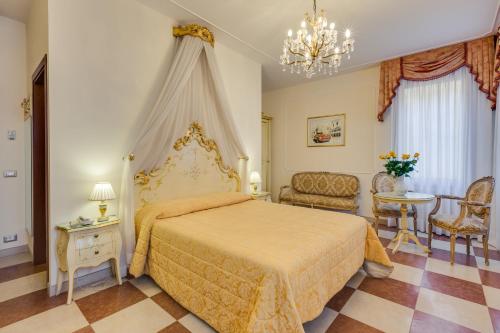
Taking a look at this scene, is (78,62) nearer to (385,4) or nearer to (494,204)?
(385,4)

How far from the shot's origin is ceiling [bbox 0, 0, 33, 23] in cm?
277

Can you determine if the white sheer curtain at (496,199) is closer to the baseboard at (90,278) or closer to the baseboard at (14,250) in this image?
the baseboard at (90,278)

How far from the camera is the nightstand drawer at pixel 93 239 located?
2.17 meters

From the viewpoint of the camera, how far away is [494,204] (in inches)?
135

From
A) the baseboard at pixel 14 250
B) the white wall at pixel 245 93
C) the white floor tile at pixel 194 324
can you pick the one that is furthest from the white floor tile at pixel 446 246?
the baseboard at pixel 14 250

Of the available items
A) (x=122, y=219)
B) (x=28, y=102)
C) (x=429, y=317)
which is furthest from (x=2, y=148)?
(x=429, y=317)

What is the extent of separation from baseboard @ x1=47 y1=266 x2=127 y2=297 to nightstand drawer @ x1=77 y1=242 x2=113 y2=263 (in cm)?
34

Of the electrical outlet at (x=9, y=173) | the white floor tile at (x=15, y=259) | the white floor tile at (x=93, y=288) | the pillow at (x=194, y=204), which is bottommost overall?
the white floor tile at (x=93, y=288)

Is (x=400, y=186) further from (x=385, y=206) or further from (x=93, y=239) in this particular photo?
(x=93, y=239)

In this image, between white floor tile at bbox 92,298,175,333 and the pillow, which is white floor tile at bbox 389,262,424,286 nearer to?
the pillow

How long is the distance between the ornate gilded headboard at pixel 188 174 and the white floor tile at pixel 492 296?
317 centimetres

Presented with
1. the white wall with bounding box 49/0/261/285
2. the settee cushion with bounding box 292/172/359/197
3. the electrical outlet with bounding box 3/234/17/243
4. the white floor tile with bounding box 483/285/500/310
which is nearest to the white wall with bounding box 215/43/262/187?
the white wall with bounding box 49/0/261/285

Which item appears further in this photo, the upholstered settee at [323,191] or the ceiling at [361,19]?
the upholstered settee at [323,191]

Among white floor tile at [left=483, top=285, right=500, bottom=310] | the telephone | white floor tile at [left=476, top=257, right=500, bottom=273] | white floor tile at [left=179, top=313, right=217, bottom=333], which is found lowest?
white floor tile at [left=179, top=313, right=217, bottom=333]
